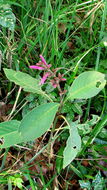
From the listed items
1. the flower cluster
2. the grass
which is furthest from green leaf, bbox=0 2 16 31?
the flower cluster

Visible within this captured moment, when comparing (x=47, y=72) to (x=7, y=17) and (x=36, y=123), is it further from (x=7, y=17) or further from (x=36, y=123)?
(x=7, y=17)

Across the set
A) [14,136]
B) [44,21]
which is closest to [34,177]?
[14,136]

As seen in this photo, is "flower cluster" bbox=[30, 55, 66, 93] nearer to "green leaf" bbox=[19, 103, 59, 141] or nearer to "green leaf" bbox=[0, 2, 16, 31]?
"green leaf" bbox=[19, 103, 59, 141]

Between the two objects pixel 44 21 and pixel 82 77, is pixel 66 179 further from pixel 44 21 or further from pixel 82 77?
pixel 44 21

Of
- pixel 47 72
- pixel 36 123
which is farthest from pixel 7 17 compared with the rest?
pixel 36 123

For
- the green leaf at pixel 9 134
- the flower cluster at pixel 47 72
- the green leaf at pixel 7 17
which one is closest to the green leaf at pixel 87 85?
the flower cluster at pixel 47 72

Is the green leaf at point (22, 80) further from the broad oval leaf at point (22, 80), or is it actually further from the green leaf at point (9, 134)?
the green leaf at point (9, 134)
